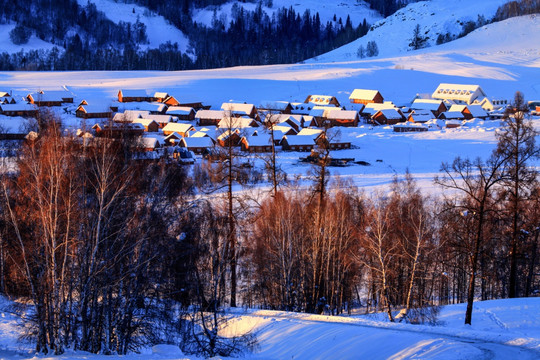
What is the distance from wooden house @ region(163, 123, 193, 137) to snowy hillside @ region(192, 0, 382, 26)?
4081 inches

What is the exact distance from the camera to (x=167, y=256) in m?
11.2

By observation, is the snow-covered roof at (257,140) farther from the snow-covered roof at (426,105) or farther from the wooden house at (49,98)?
the wooden house at (49,98)

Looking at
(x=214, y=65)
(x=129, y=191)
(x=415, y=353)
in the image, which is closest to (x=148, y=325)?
(x=129, y=191)

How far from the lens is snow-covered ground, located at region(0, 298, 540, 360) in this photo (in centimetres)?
912

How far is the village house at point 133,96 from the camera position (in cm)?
5938

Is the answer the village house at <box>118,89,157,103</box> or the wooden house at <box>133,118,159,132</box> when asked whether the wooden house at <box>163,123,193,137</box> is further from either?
the village house at <box>118,89,157,103</box>

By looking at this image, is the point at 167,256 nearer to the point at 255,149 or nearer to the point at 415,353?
the point at 415,353

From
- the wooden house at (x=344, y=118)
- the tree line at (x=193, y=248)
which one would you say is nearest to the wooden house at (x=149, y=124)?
the wooden house at (x=344, y=118)

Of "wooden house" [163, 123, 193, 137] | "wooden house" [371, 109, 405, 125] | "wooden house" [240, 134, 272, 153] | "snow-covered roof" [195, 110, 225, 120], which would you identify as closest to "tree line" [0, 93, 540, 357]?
"wooden house" [240, 134, 272, 153]

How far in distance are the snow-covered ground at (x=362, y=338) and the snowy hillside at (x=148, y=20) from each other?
117 metres

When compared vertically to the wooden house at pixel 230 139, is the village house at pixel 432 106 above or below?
above

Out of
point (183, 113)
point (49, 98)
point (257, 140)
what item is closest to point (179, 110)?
point (183, 113)

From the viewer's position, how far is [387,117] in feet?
167

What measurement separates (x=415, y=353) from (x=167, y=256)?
4935mm
